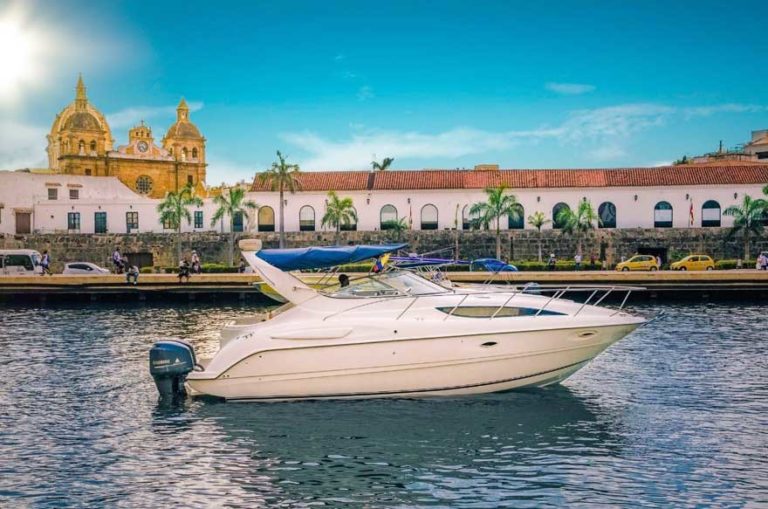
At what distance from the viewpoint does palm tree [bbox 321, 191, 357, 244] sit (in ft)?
210

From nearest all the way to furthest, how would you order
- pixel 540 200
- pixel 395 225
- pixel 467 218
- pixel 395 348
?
1. pixel 395 348
2. pixel 540 200
3. pixel 395 225
4. pixel 467 218

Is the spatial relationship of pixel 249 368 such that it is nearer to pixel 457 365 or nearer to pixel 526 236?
pixel 457 365

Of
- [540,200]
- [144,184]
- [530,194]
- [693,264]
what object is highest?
[144,184]

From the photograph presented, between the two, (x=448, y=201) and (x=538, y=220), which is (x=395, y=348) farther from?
(x=448, y=201)

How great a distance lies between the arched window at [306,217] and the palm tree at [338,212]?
180 centimetres

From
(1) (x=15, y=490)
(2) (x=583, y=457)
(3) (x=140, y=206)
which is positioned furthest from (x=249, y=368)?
(3) (x=140, y=206)

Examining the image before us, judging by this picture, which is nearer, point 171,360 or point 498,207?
point 171,360

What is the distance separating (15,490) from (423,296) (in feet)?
27.2

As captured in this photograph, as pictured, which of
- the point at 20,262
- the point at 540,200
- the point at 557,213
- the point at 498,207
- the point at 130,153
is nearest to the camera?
the point at 20,262

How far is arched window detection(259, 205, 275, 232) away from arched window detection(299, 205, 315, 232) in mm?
2367

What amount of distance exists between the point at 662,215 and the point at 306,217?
2797cm

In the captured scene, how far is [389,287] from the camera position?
1739cm

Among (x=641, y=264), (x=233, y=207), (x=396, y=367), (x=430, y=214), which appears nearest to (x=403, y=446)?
(x=396, y=367)

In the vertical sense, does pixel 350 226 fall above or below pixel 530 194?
below
